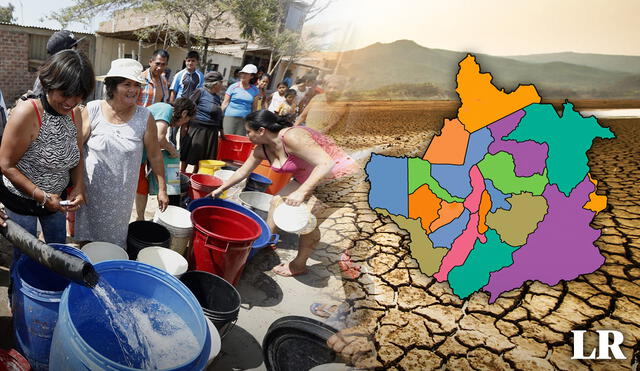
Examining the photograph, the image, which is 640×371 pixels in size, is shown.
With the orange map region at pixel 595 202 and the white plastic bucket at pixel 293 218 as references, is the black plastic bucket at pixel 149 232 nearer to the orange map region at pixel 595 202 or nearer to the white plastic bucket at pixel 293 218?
the white plastic bucket at pixel 293 218

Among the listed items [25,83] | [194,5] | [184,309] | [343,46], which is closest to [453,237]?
[343,46]

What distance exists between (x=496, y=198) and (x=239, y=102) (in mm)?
4024

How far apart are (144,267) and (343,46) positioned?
1202mm

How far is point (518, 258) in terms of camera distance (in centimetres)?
214

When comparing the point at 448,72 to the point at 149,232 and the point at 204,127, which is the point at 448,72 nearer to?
the point at 149,232

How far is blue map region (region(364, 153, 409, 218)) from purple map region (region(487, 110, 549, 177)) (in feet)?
1.60

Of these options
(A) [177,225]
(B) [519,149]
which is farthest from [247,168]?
(B) [519,149]

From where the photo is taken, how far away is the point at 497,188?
199cm

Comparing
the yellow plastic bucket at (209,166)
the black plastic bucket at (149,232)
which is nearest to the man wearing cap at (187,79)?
the yellow plastic bucket at (209,166)

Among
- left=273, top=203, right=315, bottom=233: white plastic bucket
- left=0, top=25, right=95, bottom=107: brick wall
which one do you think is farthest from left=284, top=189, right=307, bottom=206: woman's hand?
left=0, top=25, right=95, bottom=107: brick wall

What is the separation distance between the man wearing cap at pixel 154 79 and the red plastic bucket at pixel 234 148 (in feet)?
3.40

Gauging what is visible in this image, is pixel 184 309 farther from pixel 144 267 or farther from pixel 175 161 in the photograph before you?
pixel 175 161

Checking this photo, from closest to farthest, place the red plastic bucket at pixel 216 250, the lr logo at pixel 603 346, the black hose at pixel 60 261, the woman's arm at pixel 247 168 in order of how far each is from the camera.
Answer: the black hose at pixel 60 261
the lr logo at pixel 603 346
the red plastic bucket at pixel 216 250
the woman's arm at pixel 247 168

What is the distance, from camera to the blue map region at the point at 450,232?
2.05 m
